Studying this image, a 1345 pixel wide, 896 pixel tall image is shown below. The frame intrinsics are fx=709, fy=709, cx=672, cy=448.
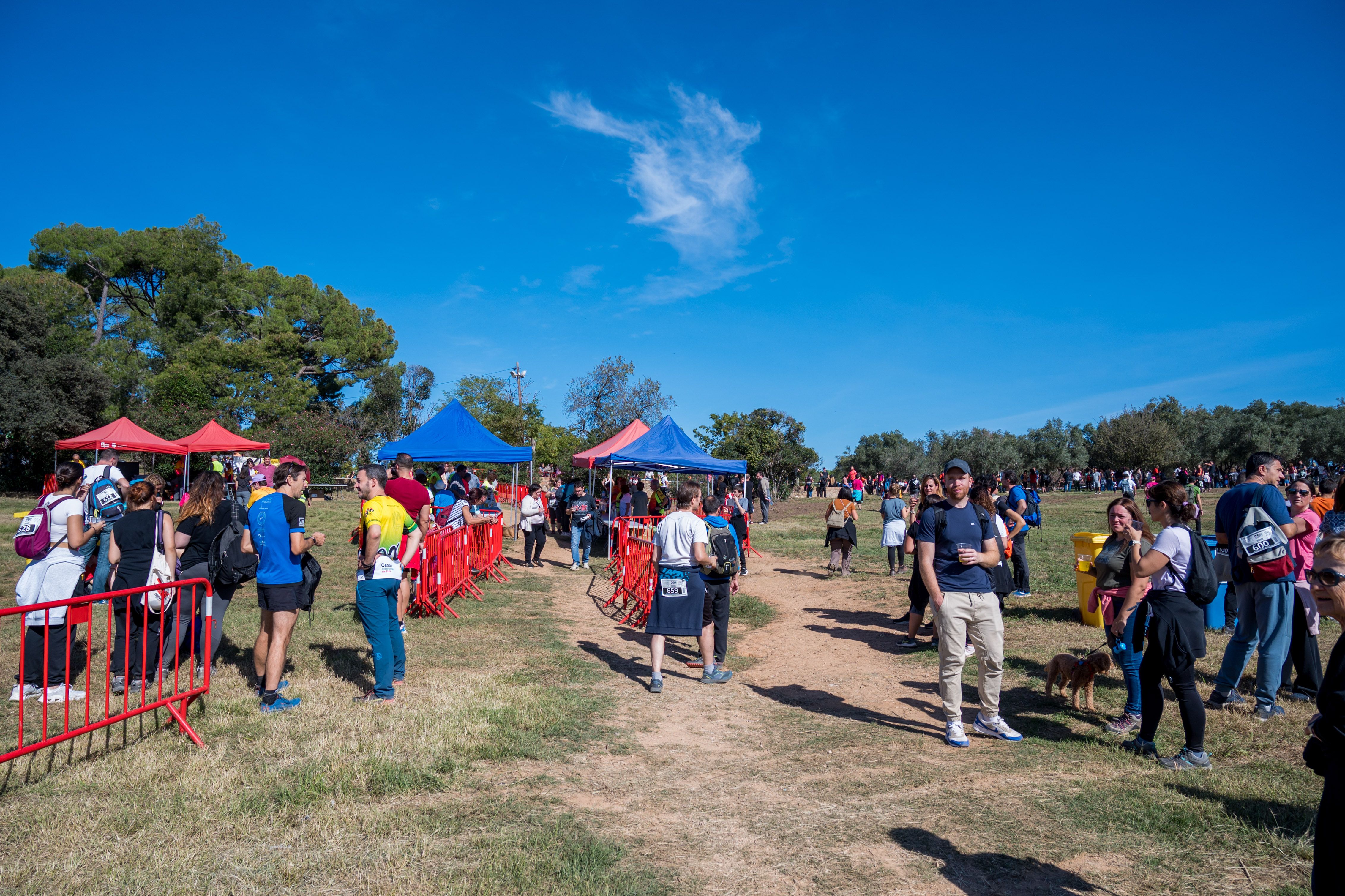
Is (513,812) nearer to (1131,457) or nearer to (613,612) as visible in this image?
(613,612)

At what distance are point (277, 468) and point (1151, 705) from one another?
6.43m

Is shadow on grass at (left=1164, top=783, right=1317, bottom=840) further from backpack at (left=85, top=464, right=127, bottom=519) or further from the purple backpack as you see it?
the purple backpack

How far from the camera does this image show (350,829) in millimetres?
3629

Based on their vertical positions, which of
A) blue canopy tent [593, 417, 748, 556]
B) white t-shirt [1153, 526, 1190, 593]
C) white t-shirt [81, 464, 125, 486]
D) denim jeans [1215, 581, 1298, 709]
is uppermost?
blue canopy tent [593, 417, 748, 556]

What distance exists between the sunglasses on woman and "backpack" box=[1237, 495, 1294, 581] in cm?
393

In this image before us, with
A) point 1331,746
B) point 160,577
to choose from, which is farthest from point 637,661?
point 1331,746

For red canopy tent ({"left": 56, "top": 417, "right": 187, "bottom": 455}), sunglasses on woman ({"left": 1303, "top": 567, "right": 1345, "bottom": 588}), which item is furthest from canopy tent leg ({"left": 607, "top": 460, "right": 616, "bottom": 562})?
red canopy tent ({"left": 56, "top": 417, "right": 187, "bottom": 455})

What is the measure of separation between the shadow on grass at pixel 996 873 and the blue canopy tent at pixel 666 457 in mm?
12131

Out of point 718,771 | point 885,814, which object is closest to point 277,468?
point 718,771

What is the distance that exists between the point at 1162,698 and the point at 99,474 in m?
11.9

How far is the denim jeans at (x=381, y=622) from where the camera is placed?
5.59 m

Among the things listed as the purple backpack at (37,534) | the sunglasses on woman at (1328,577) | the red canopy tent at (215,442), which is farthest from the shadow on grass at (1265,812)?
the red canopy tent at (215,442)

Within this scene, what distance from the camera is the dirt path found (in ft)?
11.2

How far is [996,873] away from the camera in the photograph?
3.34 m
